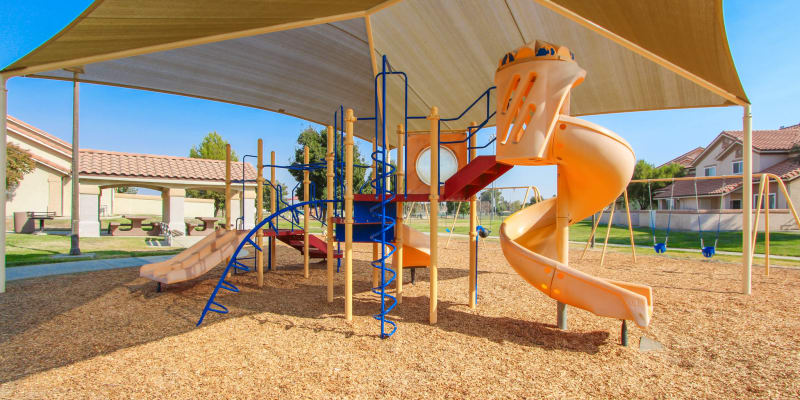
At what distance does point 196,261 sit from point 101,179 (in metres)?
12.9

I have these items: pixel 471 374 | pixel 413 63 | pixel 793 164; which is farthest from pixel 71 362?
pixel 793 164

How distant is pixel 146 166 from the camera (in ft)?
60.7

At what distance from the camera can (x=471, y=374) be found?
3.80 metres

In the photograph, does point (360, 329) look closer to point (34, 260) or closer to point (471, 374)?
point (471, 374)

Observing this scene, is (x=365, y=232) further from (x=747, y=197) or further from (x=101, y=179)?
(x=101, y=179)

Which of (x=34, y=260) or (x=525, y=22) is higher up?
(x=525, y=22)

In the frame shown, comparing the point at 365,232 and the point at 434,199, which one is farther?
the point at 365,232

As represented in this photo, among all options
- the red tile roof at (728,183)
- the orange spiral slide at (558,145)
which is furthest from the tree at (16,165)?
the red tile roof at (728,183)

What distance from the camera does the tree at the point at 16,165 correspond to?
19.7 meters

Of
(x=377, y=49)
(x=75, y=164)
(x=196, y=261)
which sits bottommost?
(x=196, y=261)

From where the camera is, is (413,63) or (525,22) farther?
(413,63)

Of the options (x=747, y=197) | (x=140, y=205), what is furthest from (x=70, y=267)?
(x=140, y=205)

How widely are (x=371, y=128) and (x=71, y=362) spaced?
9.97m

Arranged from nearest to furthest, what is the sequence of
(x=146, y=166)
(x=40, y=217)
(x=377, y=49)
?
(x=377, y=49) → (x=40, y=217) → (x=146, y=166)
